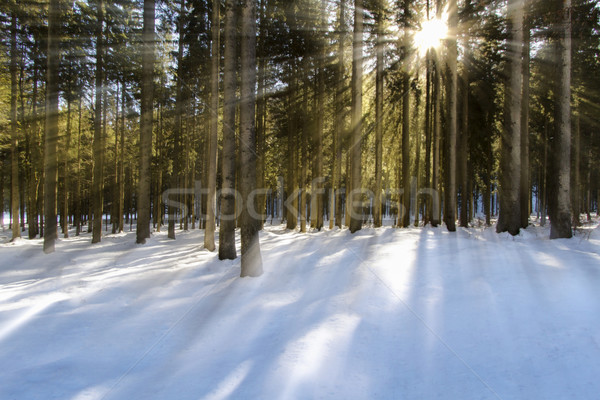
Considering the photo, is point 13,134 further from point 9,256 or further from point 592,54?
point 592,54

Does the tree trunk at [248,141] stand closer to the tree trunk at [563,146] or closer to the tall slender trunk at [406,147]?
the tree trunk at [563,146]

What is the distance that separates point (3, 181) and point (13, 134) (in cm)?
1653

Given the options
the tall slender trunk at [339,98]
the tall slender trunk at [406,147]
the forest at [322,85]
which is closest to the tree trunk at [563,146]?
the forest at [322,85]

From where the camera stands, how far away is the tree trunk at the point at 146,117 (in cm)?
1276

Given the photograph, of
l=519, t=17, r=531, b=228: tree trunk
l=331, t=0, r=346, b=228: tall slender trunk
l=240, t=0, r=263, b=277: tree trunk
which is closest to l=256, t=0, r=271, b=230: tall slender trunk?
l=331, t=0, r=346, b=228: tall slender trunk

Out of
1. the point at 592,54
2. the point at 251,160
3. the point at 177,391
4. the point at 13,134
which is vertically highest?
the point at 592,54

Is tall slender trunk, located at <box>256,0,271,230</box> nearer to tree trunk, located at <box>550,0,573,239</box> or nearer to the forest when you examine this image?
the forest

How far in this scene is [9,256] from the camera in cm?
1139

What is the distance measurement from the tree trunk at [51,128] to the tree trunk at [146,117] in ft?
9.53

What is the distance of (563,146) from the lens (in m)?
9.30

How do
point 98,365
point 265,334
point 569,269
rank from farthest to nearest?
point 569,269
point 265,334
point 98,365

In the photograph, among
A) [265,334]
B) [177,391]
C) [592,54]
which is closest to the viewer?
[177,391]

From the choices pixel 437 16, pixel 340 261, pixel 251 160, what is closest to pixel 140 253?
pixel 251 160

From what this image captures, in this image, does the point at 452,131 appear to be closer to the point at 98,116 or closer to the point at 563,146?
the point at 563,146
